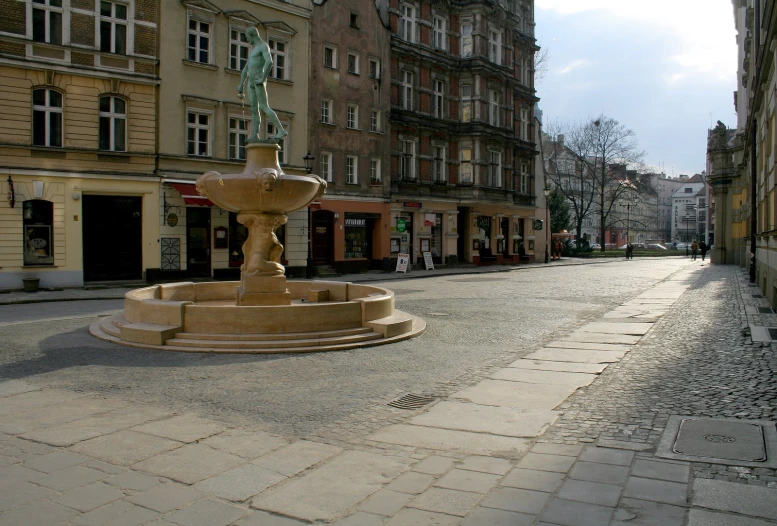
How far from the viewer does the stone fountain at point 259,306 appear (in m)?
10.5

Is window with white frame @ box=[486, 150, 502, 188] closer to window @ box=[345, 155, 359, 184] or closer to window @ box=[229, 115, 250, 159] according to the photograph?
window @ box=[345, 155, 359, 184]

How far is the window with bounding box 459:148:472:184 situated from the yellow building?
20.0m

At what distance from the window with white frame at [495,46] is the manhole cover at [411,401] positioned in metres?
37.3

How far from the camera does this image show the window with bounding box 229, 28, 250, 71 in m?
28.3

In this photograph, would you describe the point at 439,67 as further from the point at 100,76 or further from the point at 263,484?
the point at 263,484

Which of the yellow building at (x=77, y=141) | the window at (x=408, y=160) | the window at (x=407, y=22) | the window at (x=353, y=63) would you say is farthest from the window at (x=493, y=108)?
the yellow building at (x=77, y=141)

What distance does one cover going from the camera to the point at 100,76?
78.4 ft

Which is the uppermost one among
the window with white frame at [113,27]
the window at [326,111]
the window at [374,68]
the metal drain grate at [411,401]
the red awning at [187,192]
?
the window at [374,68]

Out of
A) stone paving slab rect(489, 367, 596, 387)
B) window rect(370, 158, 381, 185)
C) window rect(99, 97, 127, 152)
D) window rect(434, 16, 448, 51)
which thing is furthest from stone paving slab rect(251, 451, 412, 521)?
window rect(434, 16, 448, 51)

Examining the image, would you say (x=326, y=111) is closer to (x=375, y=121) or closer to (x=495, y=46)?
→ (x=375, y=121)

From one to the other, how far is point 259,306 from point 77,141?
16068mm

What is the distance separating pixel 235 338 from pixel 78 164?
16.4 metres

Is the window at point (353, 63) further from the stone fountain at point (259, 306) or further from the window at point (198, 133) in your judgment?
the stone fountain at point (259, 306)

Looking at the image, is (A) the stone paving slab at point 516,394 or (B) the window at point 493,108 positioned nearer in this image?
(A) the stone paving slab at point 516,394
